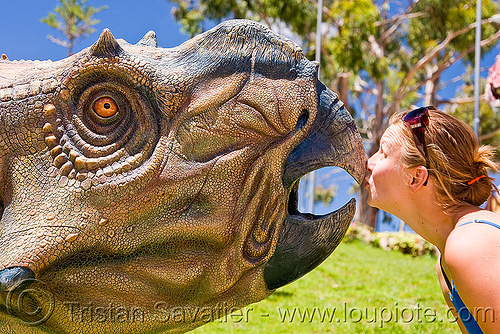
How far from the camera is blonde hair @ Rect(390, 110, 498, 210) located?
7.01 feet

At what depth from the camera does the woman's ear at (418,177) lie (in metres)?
2.13

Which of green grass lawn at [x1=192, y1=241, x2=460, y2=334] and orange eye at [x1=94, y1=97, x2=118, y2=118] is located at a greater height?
orange eye at [x1=94, y1=97, x2=118, y2=118]

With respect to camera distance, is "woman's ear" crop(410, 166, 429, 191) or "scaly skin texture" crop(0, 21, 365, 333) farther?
"woman's ear" crop(410, 166, 429, 191)

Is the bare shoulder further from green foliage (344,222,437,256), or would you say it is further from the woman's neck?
green foliage (344,222,437,256)

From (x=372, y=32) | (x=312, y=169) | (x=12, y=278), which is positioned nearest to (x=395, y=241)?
(x=372, y=32)

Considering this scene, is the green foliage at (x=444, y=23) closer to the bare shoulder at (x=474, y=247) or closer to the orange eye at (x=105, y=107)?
the bare shoulder at (x=474, y=247)

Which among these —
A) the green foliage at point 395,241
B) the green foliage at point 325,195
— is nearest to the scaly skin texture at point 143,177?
the green foliage at point 395,241

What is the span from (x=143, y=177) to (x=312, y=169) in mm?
537

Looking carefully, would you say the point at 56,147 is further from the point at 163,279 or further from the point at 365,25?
the point at 365,25

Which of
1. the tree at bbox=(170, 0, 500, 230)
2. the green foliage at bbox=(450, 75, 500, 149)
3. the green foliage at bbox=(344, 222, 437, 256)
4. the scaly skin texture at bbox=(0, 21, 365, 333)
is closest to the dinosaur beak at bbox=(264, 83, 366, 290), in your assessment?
the scaly skin texture at bbox=(0, 21, 365, 333)

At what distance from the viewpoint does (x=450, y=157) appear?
7.07 ft

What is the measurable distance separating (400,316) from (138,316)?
5413 mm

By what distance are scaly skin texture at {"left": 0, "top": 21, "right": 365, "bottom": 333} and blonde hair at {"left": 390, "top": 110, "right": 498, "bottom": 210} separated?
666mm

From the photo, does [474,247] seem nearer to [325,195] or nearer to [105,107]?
[105,107]
